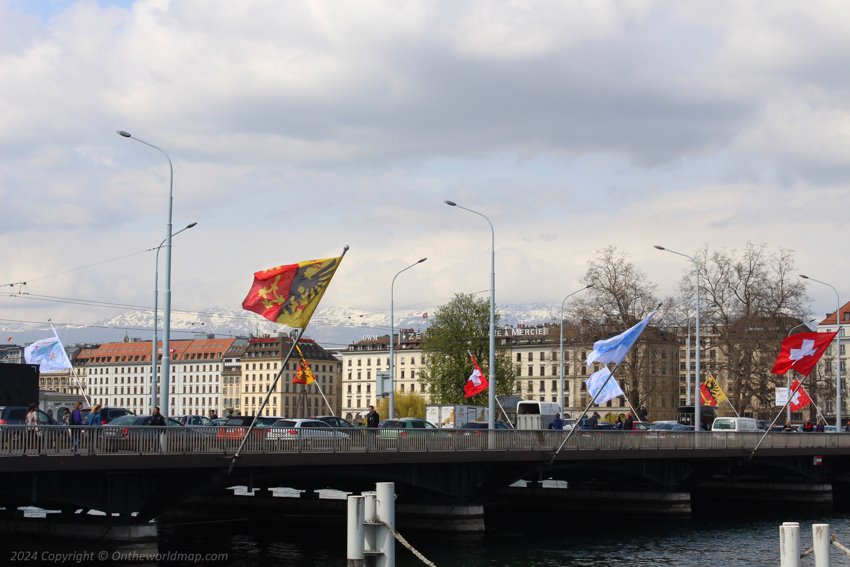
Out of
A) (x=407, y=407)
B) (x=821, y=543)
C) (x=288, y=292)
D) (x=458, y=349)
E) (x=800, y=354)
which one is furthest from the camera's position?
(x=407, y=407)

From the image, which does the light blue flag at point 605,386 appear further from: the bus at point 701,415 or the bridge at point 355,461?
the bus at point 701,415

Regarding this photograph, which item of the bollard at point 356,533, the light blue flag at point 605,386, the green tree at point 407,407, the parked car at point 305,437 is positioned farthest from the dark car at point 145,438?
the green tree at point 407,407

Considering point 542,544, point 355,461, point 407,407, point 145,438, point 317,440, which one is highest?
point 145,438

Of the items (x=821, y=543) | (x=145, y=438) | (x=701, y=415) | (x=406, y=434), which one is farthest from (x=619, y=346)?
(x=701, y=415)

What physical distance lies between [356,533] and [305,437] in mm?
23099

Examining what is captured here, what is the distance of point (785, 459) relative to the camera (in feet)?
210

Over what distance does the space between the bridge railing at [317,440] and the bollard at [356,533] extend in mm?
17226

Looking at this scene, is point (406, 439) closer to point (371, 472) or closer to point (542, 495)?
point (371, 472)

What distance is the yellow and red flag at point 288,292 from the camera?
32906mm

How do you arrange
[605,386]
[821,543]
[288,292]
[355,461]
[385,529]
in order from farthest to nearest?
[605,386] < [355,461] < [288,292] < [821,543] < [385,529]

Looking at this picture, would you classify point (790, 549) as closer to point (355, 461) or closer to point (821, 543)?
point (821, 543)

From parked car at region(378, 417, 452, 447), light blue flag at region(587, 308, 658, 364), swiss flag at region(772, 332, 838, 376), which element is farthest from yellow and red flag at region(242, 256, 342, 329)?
swiss flag at region(772, 332, 838, 376)

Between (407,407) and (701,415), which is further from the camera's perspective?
(407,407)

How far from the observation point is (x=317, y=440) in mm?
38219
